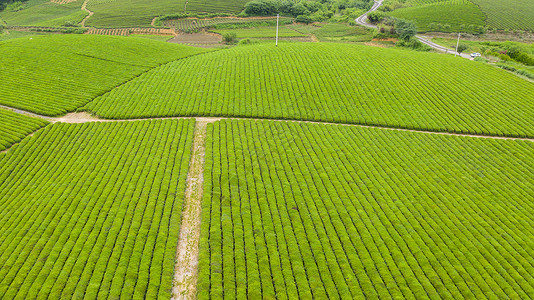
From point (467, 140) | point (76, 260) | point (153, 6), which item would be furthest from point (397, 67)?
point (153, 6)

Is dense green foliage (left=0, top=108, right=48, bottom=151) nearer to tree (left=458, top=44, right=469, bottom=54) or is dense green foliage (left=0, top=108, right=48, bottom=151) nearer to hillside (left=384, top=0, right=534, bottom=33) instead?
tree (left=458, top=44, right=469, bottom=54)

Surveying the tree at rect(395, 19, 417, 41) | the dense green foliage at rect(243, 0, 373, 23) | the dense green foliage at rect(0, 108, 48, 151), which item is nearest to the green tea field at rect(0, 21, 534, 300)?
the dense green foliage at rect(0, 108, 48, 151)

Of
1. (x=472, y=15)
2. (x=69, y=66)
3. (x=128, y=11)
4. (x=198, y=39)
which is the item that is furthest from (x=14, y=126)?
(x=472, y=15)

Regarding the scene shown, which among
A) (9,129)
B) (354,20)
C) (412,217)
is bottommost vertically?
(412,217)

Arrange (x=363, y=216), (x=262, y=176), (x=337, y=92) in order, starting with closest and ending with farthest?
(x=363, y=216) → (x=262, y=176) → (x=337, y=92)

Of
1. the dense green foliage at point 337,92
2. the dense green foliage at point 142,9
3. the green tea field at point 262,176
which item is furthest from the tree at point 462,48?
the dense green foliage at point 142,9

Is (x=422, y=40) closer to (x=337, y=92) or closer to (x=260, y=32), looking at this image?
(x=260, y=32)

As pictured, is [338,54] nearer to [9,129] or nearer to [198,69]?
[198,69]
